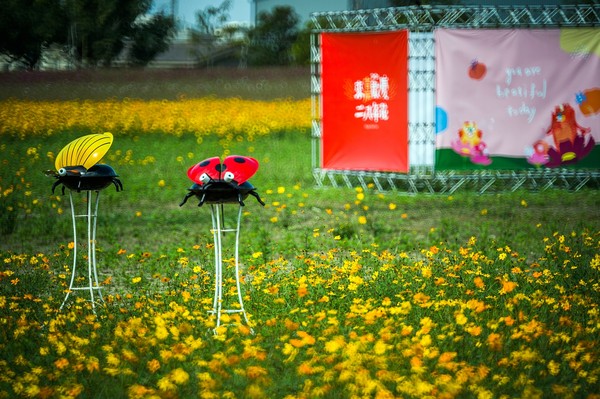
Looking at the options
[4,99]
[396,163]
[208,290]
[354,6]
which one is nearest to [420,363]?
[208,290]

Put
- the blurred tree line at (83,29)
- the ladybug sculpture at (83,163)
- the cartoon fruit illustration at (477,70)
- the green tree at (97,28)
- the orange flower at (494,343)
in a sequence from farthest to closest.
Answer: the green tree at (97,28)
the blurred tree line at (83,29)
the cartoon fruit illustration at (477,70)
the ladybug sculpture at (83,163)
the orange flower at (494,343)

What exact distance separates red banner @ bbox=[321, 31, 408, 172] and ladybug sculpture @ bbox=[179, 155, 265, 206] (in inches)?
287

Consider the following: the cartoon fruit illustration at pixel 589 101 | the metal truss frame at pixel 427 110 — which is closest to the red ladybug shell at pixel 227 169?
the metal truss frame at pixel 427 110

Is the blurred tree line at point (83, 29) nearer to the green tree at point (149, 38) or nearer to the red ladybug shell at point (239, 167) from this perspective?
the green tree at point (149, 38)

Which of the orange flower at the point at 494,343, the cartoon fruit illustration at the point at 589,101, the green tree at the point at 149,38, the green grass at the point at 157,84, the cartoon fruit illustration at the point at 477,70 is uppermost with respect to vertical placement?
the green tree at the point at 149,38

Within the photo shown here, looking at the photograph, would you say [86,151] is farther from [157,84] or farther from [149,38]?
[149,38]

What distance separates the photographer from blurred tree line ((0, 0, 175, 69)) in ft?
81.9

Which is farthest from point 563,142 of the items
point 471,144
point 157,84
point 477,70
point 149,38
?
point 149,38

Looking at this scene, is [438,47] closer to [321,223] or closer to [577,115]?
[577,115]

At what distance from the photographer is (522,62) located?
40.7ft

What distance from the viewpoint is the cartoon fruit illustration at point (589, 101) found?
41.2 ft

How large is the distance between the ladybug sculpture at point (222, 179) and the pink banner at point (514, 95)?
738 cm

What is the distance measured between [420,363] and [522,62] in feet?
27.7

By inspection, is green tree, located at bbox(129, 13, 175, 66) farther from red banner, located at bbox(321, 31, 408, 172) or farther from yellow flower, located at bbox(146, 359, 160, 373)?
yellow flower, located at bbox(146, 359, 160, 373)
